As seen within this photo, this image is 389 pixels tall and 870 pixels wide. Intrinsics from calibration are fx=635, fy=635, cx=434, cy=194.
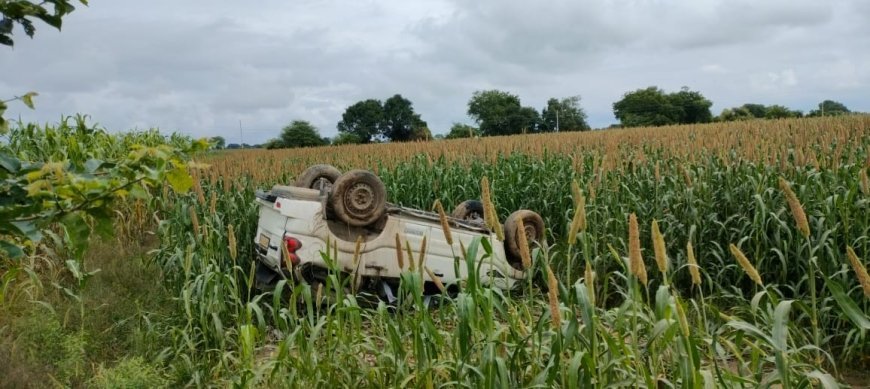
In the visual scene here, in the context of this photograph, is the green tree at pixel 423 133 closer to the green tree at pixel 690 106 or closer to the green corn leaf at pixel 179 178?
the green corn leaf at pixel 179 178

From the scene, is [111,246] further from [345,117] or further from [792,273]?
[345,117]

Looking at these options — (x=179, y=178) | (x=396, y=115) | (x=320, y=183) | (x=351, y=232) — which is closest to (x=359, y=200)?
(x=351, y=232)

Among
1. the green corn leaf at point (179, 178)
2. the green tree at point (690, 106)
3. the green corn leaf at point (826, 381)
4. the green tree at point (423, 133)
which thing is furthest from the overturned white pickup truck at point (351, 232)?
the green tree at point (690, 106)

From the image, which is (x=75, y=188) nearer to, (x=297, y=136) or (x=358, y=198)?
(x=358, y=198)

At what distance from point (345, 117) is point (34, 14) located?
221 ft

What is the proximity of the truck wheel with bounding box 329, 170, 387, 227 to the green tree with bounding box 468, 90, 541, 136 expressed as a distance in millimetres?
58211

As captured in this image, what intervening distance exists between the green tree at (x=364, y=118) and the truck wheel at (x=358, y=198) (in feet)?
198

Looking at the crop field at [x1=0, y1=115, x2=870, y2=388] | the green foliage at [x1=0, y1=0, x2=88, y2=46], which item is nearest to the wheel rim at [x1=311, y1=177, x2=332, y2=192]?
the crop field at [x1=0, y1=115, x2=870, y2=388]

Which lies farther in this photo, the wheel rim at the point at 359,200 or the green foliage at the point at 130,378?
the wheel rim at the point at 359,200

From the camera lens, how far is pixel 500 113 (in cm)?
7319

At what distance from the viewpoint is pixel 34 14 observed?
198 cm

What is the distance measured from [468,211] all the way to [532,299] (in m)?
3.86

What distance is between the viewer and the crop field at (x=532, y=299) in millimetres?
2699

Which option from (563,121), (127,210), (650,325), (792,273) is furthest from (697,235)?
(563,121)
